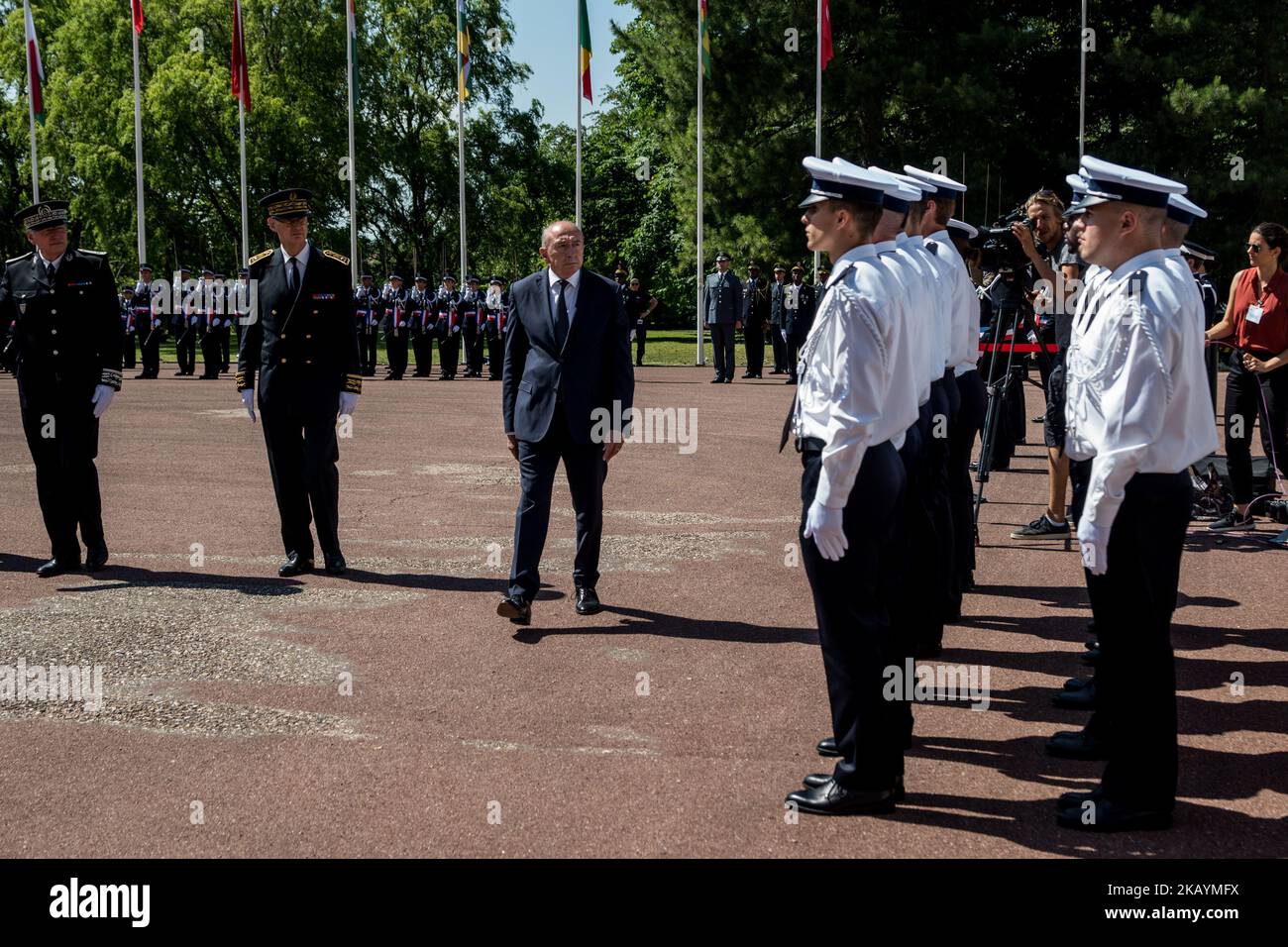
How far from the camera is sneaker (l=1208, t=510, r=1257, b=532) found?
959cm

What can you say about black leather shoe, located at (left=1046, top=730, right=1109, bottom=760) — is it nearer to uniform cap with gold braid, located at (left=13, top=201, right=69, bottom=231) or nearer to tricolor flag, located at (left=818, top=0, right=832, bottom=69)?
uniform cap with gold braid, located at (left=13, top=201, right=69, bottom=231)

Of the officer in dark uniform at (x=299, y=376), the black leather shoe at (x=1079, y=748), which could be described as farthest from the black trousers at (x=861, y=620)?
the officer in dark uniform at (x=299, y=376)

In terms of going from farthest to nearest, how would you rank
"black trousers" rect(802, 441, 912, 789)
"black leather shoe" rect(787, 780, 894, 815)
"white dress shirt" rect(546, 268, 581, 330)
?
"white dress shirt" rect(546, 268, 581, 330)
"black leather shoe" rect(787, 780, 894, 815)
"black trousers" rect(802, 441, 912, 789)

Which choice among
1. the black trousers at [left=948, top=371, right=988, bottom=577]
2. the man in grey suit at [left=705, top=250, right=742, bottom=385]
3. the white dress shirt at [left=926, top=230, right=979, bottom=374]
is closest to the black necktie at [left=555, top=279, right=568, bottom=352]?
the white dress shirt at [left=926, top=230, right=979, bottom=374]

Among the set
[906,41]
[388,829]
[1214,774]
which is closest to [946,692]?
[1214,774]

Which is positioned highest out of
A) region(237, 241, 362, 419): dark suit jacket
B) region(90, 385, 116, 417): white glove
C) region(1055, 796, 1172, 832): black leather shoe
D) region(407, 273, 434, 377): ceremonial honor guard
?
region(407, 273, 434, 377): ceremonial honor guard

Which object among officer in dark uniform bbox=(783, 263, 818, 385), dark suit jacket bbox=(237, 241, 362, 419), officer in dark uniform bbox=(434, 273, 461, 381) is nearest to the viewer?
dark suit jacket bbox=(237, 241, 362, 419)

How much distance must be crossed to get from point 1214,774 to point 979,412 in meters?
2.69

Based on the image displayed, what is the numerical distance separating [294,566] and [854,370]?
487cm

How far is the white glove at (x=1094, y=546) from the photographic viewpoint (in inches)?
164

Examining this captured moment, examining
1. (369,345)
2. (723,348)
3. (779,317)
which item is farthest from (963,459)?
(369,345)

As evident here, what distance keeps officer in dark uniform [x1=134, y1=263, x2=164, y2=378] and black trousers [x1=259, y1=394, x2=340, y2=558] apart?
19.1 meters

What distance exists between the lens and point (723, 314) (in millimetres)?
25281

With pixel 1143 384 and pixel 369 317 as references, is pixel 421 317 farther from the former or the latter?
pixel 1143 384
